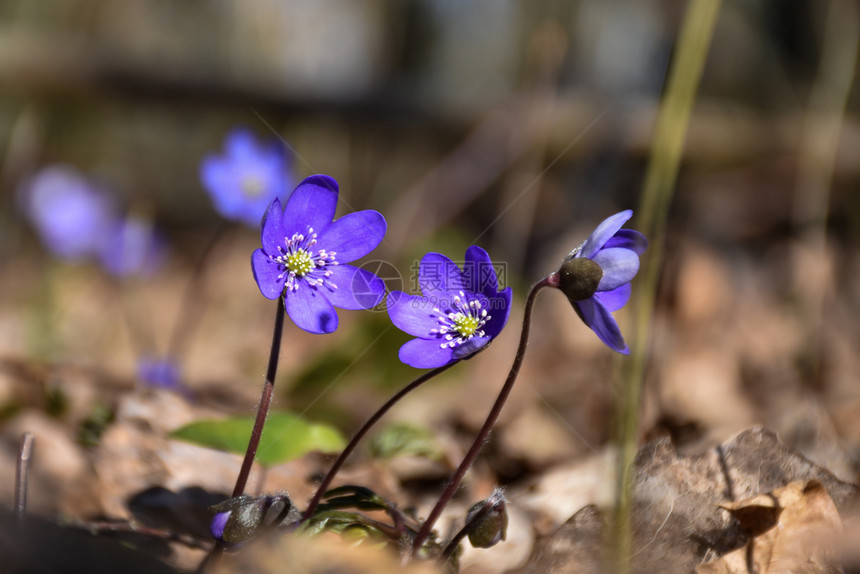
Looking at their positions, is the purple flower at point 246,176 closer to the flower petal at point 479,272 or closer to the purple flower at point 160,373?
the purple flower at point 160,373

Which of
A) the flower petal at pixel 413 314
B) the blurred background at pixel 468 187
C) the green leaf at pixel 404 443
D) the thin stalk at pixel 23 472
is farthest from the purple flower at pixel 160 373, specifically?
the flower petal at pixel 413 314

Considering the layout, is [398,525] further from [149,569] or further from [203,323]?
[203,323]

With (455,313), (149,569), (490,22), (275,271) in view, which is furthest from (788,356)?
(490,22)

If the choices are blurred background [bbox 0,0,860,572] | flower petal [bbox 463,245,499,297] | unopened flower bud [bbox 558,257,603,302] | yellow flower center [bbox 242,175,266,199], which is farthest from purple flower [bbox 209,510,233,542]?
yellow flower center [bbox 242,175,266,199]

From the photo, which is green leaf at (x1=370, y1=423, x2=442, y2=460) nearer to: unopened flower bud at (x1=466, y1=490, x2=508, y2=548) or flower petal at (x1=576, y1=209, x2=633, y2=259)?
unopened flower bud at (x1=466, y1=490, x2=508, y2=548)

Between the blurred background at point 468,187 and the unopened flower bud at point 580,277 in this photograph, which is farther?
the blurred background at point 468,187

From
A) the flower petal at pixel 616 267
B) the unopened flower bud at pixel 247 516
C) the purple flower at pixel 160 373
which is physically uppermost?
the purple flower at pixel 160 373
